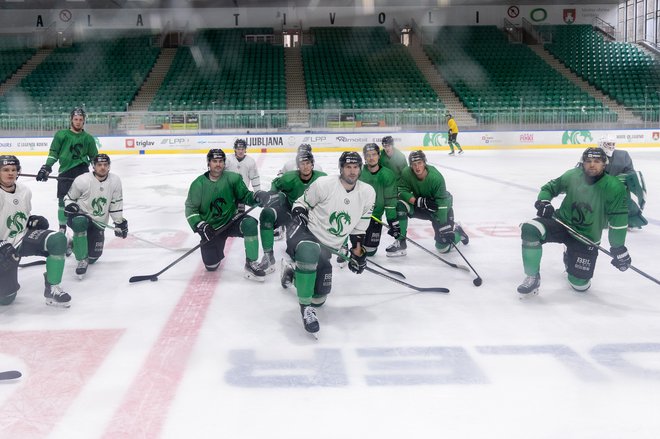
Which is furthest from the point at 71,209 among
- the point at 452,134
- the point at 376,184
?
the point at 452,134

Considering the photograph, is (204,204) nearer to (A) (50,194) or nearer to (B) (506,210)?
(B) (506,210)

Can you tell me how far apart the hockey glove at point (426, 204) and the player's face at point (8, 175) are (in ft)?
11.8

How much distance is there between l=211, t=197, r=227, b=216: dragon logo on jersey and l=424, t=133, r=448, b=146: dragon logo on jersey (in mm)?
16151

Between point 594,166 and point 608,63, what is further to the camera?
point 608,63

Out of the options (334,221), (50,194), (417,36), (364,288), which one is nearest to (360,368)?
(334,221)

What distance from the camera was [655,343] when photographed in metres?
3.77

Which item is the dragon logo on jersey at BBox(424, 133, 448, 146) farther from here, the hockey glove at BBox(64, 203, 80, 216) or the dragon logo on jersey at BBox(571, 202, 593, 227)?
the hockey glove at BBox(64, 203, 80, 216)

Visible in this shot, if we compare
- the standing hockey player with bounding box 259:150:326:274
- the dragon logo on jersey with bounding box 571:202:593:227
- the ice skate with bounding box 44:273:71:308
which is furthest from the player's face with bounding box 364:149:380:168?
the ice skate with bounding box 44:273:71:308

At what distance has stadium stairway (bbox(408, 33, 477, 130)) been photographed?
2162cm

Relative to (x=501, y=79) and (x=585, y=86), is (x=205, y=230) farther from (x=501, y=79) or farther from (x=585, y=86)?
(x=585, y=86)

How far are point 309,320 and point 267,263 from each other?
1.76 m

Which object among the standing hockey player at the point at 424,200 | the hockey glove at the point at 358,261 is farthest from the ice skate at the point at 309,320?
the standing hockey player at the point at 424,200

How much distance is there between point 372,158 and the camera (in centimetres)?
614

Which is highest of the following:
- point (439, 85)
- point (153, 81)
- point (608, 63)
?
point (608, 63)
